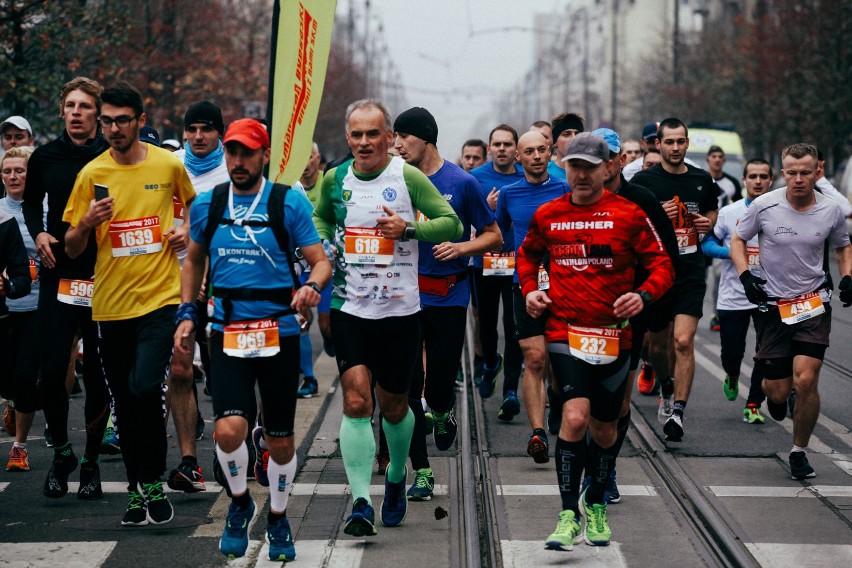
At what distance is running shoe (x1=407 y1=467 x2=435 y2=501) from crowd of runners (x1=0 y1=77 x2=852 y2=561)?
0.07 ft

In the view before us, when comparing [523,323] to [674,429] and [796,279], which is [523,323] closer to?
[674,429]

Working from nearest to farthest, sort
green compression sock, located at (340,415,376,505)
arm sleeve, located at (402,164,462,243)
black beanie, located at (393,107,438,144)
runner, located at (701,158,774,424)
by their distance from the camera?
green compression sock, located at (340,415,376,505) < arm sleeve, located at (402,164,462,243) < black beanie, located at (393,107,438,144) < runner, located at (701,158,774,424)

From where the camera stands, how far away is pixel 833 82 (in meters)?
38.9

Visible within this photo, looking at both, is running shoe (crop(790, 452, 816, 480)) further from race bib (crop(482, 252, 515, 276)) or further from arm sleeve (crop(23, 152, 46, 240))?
arm sleeve (crop(23, 152, 46, 240))

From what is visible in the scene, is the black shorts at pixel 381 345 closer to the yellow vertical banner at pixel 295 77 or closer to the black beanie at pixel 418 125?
the yellow vertical banner at pixel 295 77

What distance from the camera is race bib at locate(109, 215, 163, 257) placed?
A: 7141 millimetres

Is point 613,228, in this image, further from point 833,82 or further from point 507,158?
point 833,82


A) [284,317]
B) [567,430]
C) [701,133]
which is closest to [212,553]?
[284,317]

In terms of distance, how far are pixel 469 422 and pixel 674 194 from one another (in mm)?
2122

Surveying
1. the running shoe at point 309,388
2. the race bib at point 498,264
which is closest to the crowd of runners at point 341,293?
the race bib at point 498,264

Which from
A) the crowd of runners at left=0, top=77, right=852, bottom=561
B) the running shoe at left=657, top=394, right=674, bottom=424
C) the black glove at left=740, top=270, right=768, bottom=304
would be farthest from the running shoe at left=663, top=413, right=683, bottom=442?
the black glove at left=740, top=270, right=768, bottom=304

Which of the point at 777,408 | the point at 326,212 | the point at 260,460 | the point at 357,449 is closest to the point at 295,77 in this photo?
the point at 326,212

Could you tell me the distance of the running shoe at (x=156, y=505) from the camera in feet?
23.6

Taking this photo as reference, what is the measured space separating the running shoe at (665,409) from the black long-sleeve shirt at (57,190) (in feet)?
14.5
